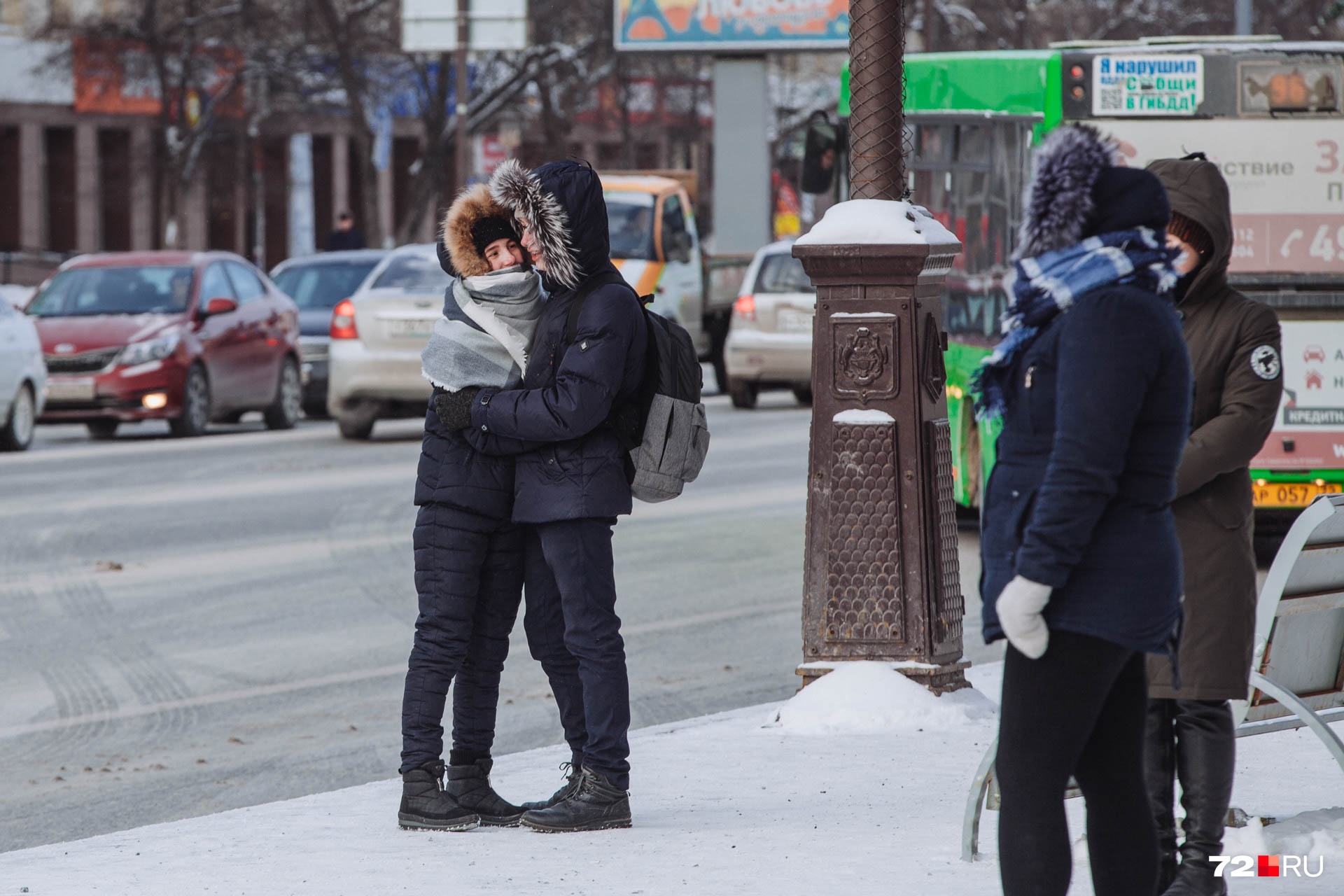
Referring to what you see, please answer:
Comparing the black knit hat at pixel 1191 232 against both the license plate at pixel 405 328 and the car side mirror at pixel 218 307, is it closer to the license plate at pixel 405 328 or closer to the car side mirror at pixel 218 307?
the license plate at pixel 405 328

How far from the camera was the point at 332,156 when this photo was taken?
57.9 metres

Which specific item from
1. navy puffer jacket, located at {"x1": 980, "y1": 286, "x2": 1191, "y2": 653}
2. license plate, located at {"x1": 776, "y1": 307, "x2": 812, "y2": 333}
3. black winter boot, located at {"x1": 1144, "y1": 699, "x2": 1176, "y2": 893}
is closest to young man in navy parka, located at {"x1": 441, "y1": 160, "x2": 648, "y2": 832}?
black winter boot, located at {"x1": 1144, "y1": 699, "x2": 1176, "y2": 893}

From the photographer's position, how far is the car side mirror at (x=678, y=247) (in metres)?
22.8

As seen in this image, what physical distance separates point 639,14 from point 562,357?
107ft

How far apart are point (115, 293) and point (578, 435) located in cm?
1541

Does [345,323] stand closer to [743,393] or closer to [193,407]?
[193,407]

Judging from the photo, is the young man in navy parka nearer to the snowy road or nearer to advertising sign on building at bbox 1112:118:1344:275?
the snowy road

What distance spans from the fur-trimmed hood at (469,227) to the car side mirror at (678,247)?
17.2 m

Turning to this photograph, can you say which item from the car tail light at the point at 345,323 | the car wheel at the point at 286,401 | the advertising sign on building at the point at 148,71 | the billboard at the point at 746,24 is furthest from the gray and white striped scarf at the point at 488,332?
the advertising sign on building at the point at 148,71

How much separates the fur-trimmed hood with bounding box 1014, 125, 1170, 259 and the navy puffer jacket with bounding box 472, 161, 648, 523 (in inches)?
63.1

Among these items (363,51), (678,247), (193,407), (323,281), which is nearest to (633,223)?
(678,247)

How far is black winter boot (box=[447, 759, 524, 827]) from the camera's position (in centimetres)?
567

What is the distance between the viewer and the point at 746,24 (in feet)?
120

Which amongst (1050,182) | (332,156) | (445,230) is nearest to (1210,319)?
(1050,182)
